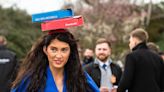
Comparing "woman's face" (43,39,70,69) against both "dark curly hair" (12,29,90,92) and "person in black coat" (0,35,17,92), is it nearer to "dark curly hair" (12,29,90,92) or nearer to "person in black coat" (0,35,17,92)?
"dark curly hair" (12,29,90,92)

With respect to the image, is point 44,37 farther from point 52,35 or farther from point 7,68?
point 7,68

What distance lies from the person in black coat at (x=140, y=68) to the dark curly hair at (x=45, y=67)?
2.97 m

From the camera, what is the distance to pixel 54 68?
4.55 metres

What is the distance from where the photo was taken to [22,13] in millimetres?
34156

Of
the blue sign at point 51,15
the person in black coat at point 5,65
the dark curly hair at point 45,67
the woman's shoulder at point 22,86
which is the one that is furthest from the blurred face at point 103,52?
the woman's shoulder at point 22,86

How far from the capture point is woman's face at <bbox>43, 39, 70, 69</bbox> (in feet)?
14.7

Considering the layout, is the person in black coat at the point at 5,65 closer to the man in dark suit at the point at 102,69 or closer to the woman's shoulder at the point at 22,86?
the man in dark suit at the point at 102,69

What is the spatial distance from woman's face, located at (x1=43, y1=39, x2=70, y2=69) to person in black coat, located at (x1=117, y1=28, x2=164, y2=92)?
3.12 m

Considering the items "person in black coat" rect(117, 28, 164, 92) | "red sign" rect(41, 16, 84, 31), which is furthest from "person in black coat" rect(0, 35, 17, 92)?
"red sign" rect(41, 16, 84, 31)

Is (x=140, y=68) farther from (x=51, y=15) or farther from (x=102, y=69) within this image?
(x=51, y=15)

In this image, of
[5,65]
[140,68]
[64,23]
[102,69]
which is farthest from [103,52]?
[64,23]

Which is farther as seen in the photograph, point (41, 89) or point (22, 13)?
point (22, 13)

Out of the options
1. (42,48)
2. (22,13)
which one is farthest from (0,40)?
(22,13)

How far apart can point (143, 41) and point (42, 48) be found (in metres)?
3.32
